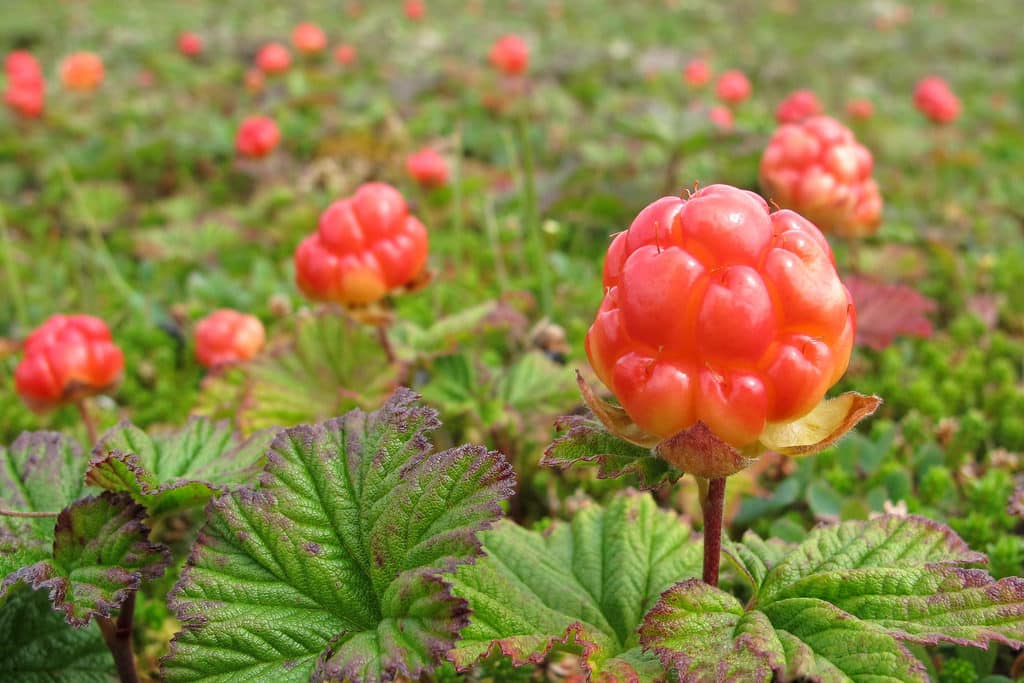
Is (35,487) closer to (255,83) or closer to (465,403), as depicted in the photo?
(465,403)

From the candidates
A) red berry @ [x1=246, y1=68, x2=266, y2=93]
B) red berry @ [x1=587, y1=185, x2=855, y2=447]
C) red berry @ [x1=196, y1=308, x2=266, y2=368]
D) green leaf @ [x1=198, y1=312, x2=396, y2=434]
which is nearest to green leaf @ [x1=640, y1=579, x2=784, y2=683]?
red berry @ [x1=587, y1=185, x2=855, y2=447]

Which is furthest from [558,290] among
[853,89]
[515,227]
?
[853,89]

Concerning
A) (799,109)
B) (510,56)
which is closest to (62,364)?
(799,109)

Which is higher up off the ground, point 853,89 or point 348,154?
point 348,154

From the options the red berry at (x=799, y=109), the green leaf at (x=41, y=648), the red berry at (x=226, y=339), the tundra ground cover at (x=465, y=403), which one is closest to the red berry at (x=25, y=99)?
the tundra ground cover at (x=465, y=403)

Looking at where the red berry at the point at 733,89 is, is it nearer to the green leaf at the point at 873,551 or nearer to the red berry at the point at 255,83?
the red berry at the point at 255,83

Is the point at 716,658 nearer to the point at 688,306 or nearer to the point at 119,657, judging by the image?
the point at 688,306
